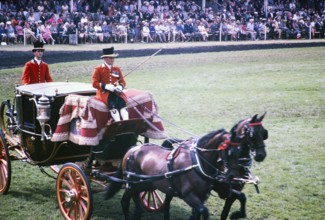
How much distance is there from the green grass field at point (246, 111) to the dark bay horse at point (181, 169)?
90 centimetres

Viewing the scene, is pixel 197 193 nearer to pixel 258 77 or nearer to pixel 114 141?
pixel 114 141

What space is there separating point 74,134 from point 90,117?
49 cm

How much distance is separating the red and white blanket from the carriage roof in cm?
45

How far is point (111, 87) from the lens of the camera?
7.13 m

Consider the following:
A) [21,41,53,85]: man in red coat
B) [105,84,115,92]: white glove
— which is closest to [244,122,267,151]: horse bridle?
[105,84,115,92]: white glove

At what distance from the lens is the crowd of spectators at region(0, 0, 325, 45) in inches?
1159

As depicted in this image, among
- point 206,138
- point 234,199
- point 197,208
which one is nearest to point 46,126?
point 206,138

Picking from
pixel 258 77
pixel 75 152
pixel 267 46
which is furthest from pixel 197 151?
pixel 267 46

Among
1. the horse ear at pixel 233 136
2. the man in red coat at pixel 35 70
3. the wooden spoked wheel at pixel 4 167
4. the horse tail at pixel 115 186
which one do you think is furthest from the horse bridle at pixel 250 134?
the man in red coat at pixel 35 70

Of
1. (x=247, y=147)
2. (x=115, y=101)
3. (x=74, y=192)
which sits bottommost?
(x=74, y=192)

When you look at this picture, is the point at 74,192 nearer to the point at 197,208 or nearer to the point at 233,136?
the point at 197,208

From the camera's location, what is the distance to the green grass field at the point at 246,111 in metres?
7.68

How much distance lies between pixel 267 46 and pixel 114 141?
2590 centimetres

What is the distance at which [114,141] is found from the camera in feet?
24.1
